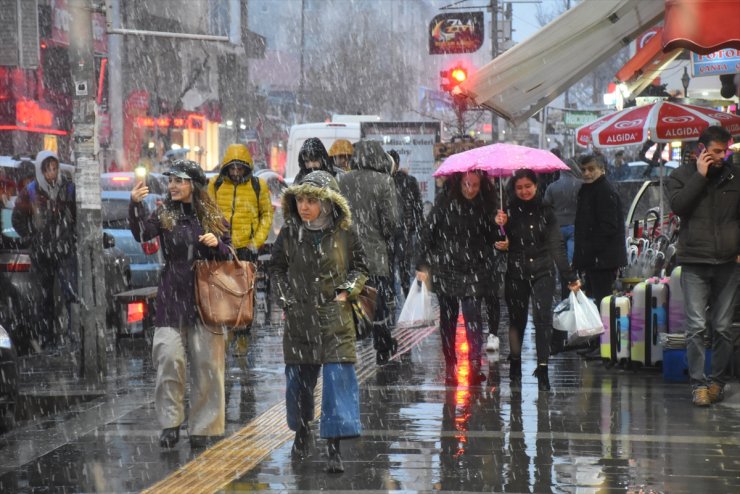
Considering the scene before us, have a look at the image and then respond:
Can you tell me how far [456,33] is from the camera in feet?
102

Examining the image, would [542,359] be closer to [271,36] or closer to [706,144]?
[706,144]

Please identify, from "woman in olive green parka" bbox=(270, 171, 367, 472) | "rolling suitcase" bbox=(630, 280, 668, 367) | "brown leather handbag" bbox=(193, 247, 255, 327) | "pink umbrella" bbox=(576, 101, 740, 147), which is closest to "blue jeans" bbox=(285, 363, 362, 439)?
"woman in olive green parka" bbox=(270, 171, 367, 472)

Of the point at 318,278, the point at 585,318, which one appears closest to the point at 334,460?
the point at 318,278

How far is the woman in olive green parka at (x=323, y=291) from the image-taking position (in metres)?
7.06

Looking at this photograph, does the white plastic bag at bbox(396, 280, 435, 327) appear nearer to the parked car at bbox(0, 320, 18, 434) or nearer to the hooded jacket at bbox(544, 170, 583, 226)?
the parked car at bbox(0, 320, 18, 434)

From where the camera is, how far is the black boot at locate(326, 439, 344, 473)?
6918mm

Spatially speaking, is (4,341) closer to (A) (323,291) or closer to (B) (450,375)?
(A) (323,291)

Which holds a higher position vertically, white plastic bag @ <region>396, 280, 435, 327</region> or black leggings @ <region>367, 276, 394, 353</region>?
white plastic bag @ <region>396, 280, 435, 327</region>

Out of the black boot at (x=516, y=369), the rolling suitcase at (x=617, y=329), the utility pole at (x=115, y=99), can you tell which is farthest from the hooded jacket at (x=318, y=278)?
the utility pole at (x=115, y=99)

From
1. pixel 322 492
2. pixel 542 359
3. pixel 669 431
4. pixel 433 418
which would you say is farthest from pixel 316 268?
pixel 542 359

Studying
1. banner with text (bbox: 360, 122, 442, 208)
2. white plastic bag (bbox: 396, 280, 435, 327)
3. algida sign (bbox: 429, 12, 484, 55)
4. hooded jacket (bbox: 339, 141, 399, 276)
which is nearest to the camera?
white plastic bag (bbox: 396, 280, 435, 327)

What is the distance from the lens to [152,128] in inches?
1886

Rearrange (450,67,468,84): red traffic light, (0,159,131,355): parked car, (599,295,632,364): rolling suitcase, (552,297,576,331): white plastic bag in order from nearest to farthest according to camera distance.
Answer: (552,297,576,331): white plastic bag
(599,295,632,364): rolling suitcase
(0,159,131,355): parked car
(450,67,468,84): red traffic light

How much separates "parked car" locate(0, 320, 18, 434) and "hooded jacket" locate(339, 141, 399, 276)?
353cm
